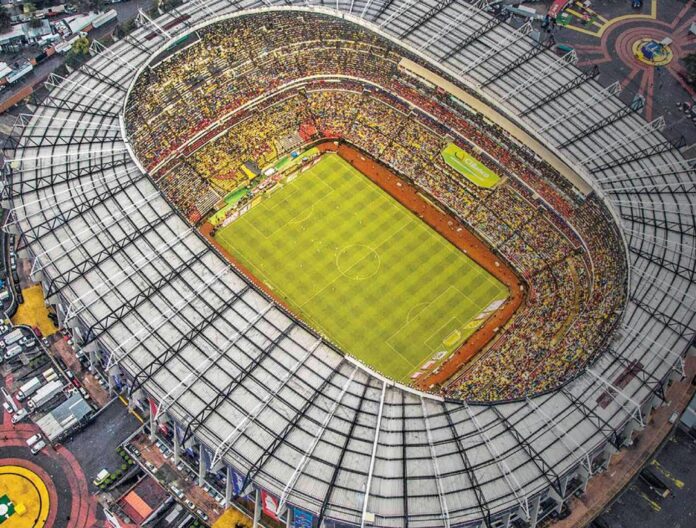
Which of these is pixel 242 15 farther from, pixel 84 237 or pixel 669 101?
pixel 669 101

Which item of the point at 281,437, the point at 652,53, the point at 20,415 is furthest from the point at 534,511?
the point at 652,53

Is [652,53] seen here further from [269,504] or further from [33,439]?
[33,439]

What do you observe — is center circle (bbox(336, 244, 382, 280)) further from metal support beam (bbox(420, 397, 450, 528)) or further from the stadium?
metal support beam (bbox(420, 397, 450, 528))

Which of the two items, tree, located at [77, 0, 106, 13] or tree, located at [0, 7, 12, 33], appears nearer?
tree, located at [0, 7, 12, 33]

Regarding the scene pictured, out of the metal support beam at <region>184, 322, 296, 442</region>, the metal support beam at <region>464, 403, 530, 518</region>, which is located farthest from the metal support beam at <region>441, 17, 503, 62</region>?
the metal support beam at <region>464, 403, 530, 518</region>

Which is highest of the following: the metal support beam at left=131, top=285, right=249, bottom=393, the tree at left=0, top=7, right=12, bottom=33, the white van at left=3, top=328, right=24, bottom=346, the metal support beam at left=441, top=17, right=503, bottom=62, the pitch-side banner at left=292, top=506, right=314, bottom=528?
the tree at left=0, top=7, right=12, bottom=33

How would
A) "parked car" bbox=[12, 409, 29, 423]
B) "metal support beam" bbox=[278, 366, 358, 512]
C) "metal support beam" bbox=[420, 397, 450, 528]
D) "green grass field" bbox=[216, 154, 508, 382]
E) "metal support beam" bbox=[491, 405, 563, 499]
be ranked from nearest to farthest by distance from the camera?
"metal support beam" bbox=[420, 397, 450, 528] < "metal support beam" bbox=[278, 366, 358, 512] < "metal support beam" bbox=[491, 405, 563, 499] < "parked car" bbox=[12, 409, 29, 423] < "green grass field" bbox=[216, 154, 508, 382]
